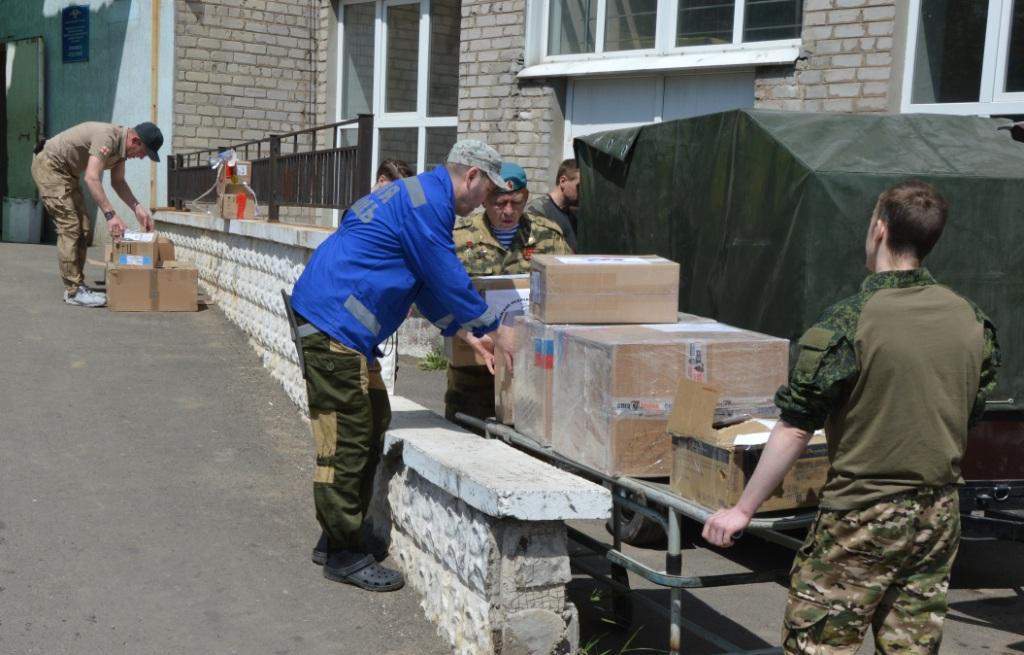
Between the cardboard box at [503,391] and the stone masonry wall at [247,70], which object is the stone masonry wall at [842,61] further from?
the stone masonry wall at [247,70]

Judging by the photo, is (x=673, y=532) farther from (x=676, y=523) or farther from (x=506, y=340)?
(x=506, y=340)

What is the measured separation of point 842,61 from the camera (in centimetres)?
851

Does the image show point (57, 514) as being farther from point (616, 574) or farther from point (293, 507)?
point (616, 574)

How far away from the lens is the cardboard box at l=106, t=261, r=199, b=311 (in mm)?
11055

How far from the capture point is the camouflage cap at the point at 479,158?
4.43m

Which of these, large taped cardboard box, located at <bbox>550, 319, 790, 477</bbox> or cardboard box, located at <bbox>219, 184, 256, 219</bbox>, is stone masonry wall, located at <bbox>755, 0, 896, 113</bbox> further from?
large taped cardboard box, located at <bbox>550, 319, 790, 477</bbox>

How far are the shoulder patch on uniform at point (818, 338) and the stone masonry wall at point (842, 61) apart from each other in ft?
19.3

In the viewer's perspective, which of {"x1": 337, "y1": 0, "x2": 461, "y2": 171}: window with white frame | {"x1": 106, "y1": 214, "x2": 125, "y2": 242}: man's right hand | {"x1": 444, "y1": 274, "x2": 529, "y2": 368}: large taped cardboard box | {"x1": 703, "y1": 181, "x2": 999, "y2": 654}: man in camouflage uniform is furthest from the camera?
{"x1": 337, "y1": 0, "x2": 461, "y2": 171}: window with white frame

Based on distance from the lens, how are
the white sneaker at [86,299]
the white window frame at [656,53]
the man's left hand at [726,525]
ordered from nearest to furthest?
the man's left hand at [726,525] → the white window frame at [656,53] → the white sneaker at [86,299]

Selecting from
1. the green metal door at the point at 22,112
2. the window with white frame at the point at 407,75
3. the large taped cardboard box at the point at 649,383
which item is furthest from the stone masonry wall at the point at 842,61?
the green metal door at the point at 22,112

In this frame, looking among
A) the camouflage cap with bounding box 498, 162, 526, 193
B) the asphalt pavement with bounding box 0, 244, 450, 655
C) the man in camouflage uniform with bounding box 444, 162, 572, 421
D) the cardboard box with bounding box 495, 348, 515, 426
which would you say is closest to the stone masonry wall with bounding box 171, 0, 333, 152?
the asphalt pavement with bounding box 0, 244, 450, 655

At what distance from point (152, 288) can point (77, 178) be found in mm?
1428

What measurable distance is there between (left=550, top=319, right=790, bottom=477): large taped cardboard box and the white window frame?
18.2 ft

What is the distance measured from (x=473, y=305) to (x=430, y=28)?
31.1 feet
